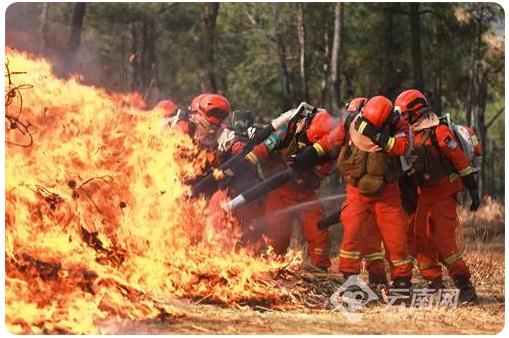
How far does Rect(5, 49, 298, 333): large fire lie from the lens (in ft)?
21.6

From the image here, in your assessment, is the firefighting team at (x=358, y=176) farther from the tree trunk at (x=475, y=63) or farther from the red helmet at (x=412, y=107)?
the tree trunk at (x=475, y=63)

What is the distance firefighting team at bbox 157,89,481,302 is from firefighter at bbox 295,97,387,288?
0.01m

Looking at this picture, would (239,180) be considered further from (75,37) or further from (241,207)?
(75,37)

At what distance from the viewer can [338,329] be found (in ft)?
21.9

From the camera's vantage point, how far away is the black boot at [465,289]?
26.1 feet

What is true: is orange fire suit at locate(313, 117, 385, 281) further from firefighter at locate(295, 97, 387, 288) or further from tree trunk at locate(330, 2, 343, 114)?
tree trunk at locate(330, 2, 343, 114)

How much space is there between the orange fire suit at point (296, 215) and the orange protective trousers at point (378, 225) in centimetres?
118

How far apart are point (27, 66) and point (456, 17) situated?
17187mm

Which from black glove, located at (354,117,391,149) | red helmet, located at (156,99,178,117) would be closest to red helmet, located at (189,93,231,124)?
red helmet, located at (156,99,178,117)

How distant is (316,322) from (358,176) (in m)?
1.48

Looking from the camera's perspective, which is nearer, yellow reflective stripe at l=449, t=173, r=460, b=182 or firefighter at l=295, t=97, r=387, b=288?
firefighter at l=295, t=97, r=387, b=288

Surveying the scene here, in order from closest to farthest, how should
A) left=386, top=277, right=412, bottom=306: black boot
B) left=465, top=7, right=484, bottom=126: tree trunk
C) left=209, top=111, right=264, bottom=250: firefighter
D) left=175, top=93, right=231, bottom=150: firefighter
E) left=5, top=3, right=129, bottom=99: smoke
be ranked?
left=386, top=277, right=412, bottom=306: black boot → left=5, top=3, right=129, bottom=99: smoke → left=209, top=111, right=264, bottom=250: firefighter → left=175, top=93, right=231, bottom=150: firefighter → left=465, top=7, right=484, bottom=126: tree trunk

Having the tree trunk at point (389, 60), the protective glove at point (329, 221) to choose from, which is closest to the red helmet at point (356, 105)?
the protective glove at point (329, 221)

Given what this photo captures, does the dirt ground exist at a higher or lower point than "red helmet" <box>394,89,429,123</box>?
lower
